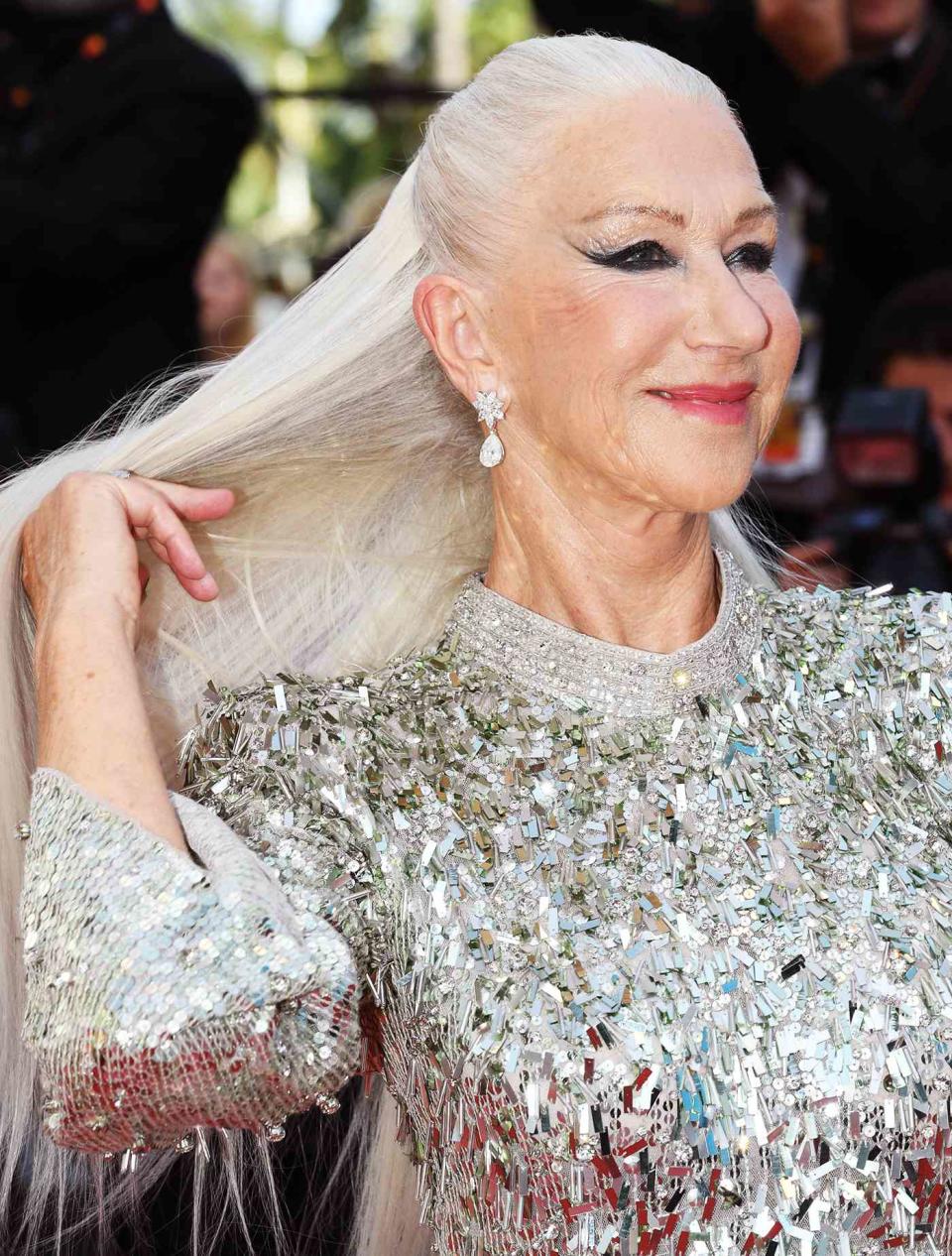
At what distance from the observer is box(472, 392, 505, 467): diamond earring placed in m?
1.57

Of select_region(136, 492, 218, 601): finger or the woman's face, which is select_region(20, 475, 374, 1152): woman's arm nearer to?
select_region(136, 492, 218, 601): finger

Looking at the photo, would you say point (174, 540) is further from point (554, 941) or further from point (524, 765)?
point (554, 941)

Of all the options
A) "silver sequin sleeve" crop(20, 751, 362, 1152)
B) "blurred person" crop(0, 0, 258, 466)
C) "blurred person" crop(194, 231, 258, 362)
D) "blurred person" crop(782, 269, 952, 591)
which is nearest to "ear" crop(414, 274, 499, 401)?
"silver sequin sleeve" crop(20, 751, 362, 1152)

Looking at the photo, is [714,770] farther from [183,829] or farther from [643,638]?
[183,829]

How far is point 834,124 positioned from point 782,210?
0.19 m

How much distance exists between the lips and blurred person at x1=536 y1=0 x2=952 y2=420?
200 centimetres

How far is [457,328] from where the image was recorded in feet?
5.19

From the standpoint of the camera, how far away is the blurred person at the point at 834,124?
3.28 metres

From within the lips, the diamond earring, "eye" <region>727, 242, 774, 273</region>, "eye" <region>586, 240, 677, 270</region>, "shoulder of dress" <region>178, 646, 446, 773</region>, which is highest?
"eye" <region>586, 240, 677, 270</region>

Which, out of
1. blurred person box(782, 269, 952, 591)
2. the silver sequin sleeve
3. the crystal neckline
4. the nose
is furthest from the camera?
blurred person box(782, 269, 952, 591)

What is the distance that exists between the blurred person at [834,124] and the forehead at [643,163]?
191 cm

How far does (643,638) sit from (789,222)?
2.45m

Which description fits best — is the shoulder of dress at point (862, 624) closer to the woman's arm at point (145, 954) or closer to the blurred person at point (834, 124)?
the woman's arm at point (145, 954)

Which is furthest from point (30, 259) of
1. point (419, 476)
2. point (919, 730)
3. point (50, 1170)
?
point (919, 730)
